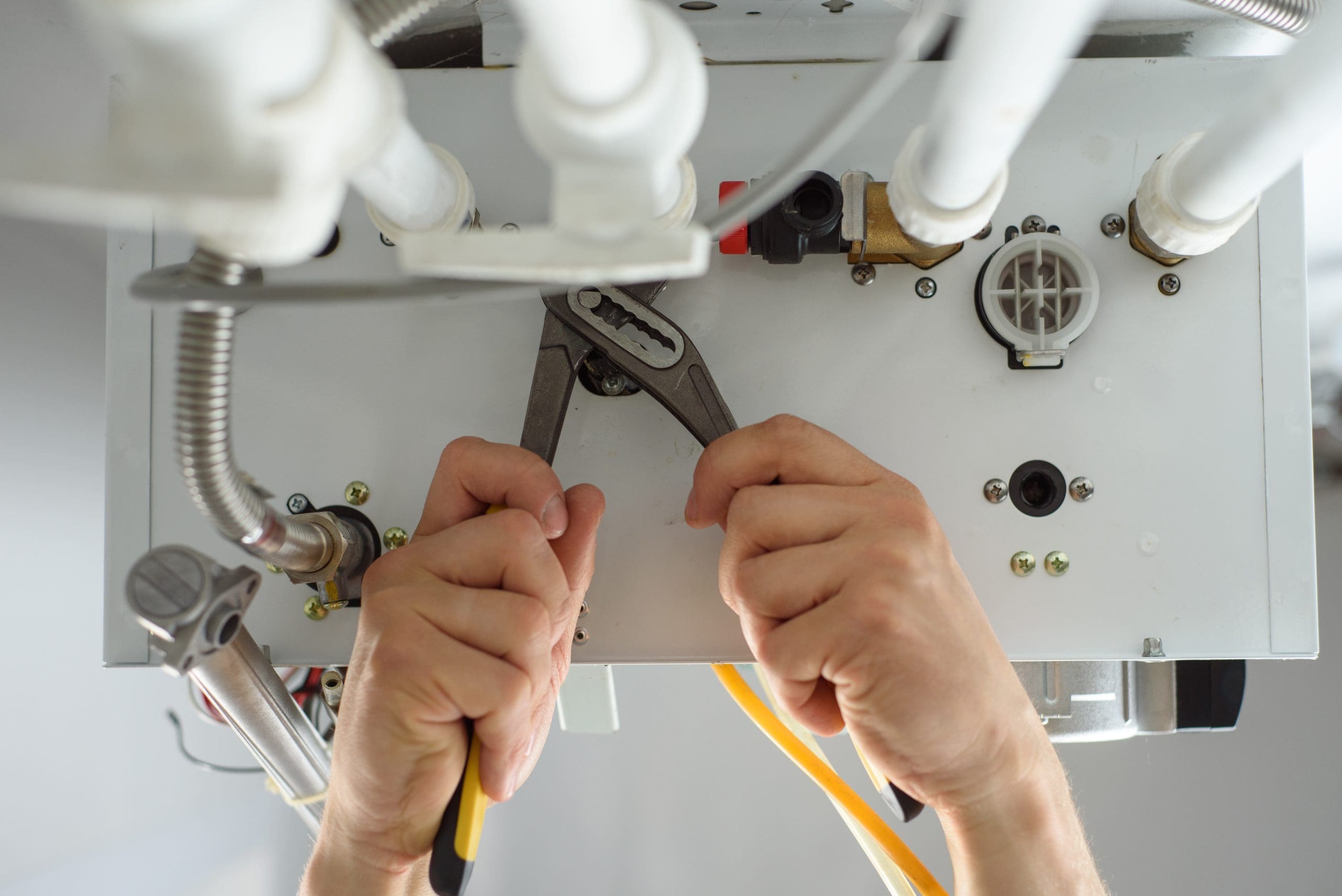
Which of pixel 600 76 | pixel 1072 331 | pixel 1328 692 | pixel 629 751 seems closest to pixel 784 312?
pixel 1072 331

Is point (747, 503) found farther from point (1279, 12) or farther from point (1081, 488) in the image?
point (1279, 12)

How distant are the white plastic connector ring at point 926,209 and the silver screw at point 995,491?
6.9 inches

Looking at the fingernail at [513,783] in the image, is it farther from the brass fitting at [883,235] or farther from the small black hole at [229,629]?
the brass fitting at [883,235]

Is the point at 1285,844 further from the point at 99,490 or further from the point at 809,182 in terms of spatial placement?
the point at 99,490

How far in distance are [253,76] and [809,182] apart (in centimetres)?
37

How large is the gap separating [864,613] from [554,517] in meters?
0.20

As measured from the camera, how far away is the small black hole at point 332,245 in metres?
0.61

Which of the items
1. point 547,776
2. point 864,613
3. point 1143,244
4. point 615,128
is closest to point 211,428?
point 615,128

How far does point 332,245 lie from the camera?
613 mm

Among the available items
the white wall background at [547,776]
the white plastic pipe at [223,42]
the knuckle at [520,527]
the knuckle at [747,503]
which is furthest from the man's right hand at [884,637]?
the white wall background at [547,776]

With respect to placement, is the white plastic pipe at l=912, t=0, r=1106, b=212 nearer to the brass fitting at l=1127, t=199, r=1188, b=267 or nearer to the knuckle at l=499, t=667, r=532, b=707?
the brass fitting at l=1127, t=199, r=1188, b=267

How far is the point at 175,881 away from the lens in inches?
39.9

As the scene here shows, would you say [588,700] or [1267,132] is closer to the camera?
[1267,132]

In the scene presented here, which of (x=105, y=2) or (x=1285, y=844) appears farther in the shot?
(x=1285, y=844)
